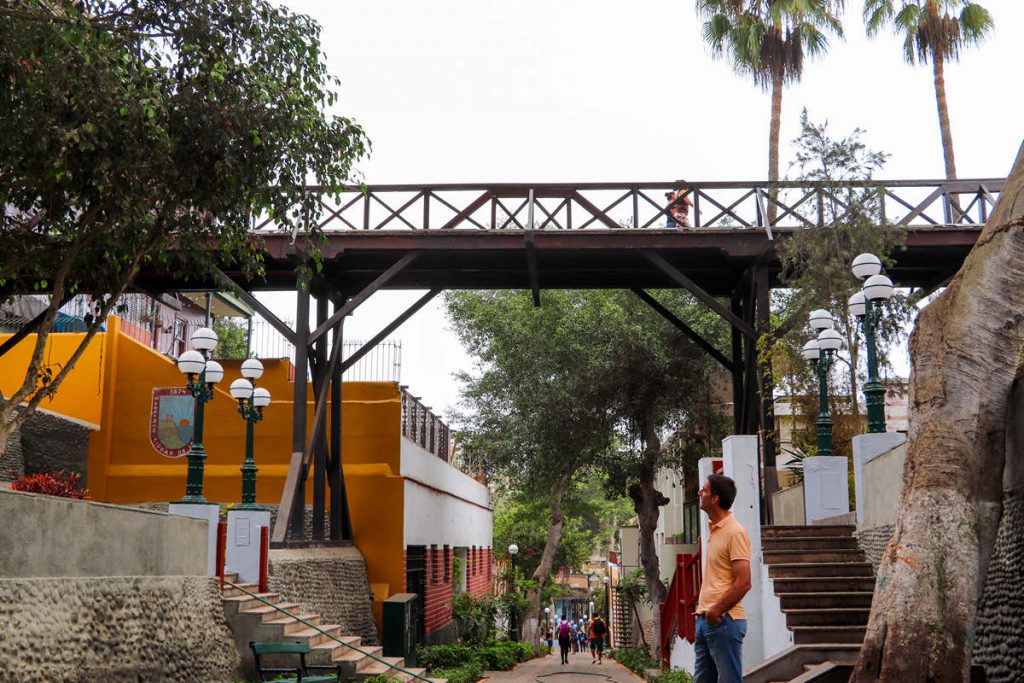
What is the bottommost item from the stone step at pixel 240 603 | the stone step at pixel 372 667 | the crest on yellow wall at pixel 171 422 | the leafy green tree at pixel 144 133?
the stone step at pixel 372 667

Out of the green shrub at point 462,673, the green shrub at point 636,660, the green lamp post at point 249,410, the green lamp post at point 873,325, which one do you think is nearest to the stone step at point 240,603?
the green lamp post at point 249,410

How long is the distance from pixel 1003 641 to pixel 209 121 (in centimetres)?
776

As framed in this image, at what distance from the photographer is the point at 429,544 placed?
80.0 feet

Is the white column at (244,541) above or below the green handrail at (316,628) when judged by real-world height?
above

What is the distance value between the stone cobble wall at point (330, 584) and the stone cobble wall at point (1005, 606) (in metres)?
10.4

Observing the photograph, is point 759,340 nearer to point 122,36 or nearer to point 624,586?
point 122,36

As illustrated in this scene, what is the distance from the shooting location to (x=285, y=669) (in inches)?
525

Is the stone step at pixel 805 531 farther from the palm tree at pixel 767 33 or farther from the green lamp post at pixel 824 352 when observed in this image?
the palm tree at pixel 767 33

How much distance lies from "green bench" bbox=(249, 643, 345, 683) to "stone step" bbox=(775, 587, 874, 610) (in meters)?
5.27

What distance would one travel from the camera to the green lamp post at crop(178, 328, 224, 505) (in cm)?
1445

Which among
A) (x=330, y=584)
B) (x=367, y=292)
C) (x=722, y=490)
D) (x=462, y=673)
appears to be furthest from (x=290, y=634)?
(x=722, y=490)

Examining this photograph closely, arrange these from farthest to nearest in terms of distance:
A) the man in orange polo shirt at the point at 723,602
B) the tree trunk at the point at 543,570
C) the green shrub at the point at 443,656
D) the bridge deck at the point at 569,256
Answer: the tree trunk at the point at 543,570, the green shrub at the point at 443,656, the bridge deck at the point at 569,256, the man in orange polo shirt at the point at 723,602

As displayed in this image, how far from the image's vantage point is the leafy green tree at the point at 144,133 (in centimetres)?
930

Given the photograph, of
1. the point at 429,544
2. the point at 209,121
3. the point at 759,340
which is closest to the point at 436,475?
the point at 429,544
